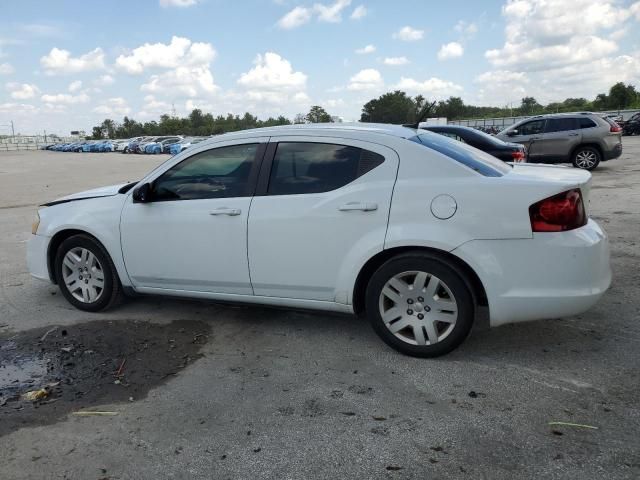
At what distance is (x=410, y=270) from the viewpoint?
12.3 ft

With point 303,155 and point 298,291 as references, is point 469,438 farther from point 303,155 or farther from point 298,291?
point 303,155

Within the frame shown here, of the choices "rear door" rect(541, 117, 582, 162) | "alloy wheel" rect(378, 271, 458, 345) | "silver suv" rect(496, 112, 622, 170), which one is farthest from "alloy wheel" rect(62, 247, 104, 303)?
"rear door" rect(541, 117, 582, 162)

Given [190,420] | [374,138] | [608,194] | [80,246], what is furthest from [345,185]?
[608,194]

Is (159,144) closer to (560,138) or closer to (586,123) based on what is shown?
(560,138)

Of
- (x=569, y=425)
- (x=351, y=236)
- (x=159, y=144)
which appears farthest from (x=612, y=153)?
(x=159, y=144)

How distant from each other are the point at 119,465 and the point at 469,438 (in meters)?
1.81

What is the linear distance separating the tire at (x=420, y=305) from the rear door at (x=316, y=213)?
240 mm

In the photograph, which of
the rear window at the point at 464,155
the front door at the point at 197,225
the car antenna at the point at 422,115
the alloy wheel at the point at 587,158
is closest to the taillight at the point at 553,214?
the rear window at the point at 464,155

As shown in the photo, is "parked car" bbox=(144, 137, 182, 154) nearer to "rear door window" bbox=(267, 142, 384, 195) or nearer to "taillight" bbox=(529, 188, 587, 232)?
"rear door window" bbox=(267, 142, 384, 195)

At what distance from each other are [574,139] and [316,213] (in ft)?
44.5

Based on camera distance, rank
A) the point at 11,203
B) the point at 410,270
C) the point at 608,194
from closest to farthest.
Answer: the point at 410,270, the point at 608,194, the point at 11,203

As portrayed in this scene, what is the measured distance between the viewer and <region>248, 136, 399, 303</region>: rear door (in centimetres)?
386

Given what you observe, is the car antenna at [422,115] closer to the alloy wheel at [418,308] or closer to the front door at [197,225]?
the front door at [197,225]

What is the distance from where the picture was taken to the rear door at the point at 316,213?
3861mm
